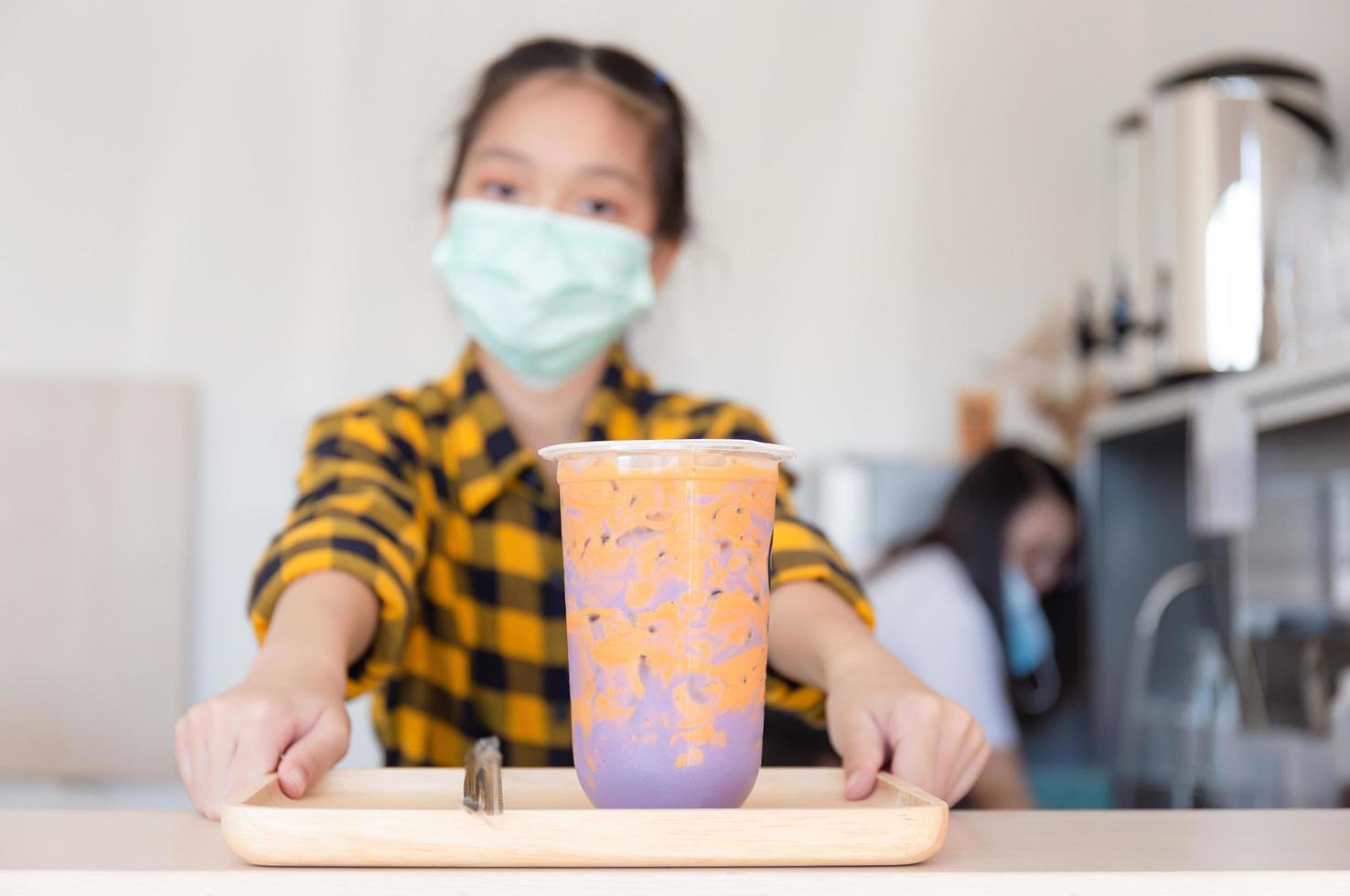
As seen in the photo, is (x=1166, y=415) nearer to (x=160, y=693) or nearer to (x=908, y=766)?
(x=908, y=766)

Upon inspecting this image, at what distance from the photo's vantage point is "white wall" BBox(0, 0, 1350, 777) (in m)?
2.58

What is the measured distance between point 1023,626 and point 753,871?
2.35 metres

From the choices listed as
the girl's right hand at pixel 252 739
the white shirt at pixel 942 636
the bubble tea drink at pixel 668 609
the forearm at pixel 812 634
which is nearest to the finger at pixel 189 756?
the girl's right hand at pixel 252 739

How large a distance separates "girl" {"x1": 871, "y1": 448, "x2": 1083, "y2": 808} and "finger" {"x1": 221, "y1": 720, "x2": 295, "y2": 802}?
1861 mm

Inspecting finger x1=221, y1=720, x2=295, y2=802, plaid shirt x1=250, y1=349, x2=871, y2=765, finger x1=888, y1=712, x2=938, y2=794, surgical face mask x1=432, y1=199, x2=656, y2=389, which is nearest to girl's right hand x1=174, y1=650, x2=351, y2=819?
finger x1=221, y1=720, x2=295, y2=802

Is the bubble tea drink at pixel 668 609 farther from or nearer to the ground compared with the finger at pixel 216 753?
farther from the ground

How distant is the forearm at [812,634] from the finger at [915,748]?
0.12 meters

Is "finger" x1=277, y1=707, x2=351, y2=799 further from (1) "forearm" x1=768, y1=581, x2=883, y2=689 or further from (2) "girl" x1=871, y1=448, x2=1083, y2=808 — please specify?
(2) "girl" x1=871, y1=448, x2=1083, y2=808

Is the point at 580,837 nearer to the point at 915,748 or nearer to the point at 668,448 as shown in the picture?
the point at 668,448

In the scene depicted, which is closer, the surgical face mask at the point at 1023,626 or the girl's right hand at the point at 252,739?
the girl's right hand at the point at 252,739

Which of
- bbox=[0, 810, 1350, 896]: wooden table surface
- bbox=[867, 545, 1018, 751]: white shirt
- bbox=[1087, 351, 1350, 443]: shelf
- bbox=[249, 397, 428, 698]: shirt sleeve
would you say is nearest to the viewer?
bbox=[0, 810, 1350, 896]: wooden table surface

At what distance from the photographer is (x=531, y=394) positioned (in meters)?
1.34

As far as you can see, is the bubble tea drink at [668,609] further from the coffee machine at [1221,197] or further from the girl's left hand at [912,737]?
the coffee machine at [1221,197]

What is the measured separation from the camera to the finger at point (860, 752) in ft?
1.87
